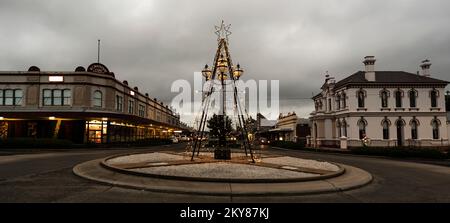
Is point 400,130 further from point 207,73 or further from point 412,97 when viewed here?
point 207,73

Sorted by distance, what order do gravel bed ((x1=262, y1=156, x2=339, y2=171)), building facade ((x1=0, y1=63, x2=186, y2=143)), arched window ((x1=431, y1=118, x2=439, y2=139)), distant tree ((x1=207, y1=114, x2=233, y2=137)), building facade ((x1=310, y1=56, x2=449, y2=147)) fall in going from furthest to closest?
arched window ((x1=431, y1=118, x2=439, y2=139)), building facade ((x1=310, y1=56, x2=449, y2=147)), building facade ((x1=0, y1=63, x2=186, y2=143)), distant tree ((x1=207, y1=114, x2=233, y2=137)), gravel bed ((x1=262, y1=156, x2=339, y2=171))

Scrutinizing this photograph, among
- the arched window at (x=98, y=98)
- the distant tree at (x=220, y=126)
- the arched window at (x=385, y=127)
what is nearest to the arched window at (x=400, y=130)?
the arched window at (x=385, y=127)

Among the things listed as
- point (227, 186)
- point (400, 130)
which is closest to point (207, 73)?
point (227, 186)

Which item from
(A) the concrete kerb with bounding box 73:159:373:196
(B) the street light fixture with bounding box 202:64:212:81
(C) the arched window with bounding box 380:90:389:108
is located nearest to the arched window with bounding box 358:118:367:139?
(C) the arched window with bounding box 380:90:389:108

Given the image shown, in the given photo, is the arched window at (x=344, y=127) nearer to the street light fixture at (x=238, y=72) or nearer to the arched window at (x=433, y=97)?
the arched window at (x=433, y=97)

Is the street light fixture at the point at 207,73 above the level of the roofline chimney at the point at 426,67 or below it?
below

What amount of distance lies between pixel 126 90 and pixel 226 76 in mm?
32859

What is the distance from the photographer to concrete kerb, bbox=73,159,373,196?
8617mm

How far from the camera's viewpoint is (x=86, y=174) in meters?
11.6

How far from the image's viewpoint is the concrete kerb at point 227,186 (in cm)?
862

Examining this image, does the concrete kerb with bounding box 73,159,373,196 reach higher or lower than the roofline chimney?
lower

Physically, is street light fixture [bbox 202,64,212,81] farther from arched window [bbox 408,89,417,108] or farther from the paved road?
arched window [bbox 408,89,417,108]
